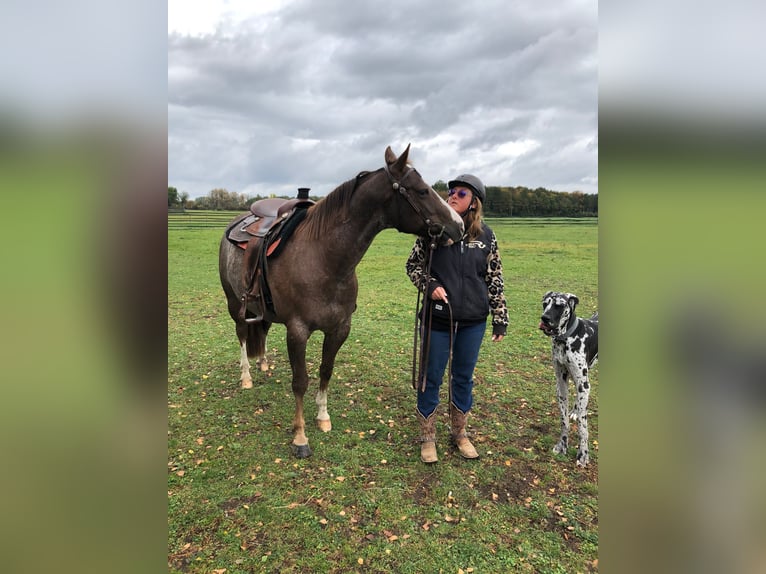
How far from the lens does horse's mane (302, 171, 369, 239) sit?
3.58 meters

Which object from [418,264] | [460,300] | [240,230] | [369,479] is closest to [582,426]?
[460,300]

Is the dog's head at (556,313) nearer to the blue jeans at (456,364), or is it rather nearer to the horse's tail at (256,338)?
the blue jeans at (456,364)

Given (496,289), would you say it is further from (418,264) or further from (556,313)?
(418,264)

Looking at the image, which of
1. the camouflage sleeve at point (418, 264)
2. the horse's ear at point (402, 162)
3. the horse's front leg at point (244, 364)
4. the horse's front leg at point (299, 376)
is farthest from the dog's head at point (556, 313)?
the horse's front leg at point (244, 364)

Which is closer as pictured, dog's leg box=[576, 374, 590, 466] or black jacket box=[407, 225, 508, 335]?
black jacket box=[407, 225, 508, 335]

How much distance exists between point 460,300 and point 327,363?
1.63 metres

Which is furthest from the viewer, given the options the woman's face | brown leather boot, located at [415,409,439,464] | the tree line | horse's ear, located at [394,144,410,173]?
the tree line

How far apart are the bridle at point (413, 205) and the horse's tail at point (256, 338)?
279cm

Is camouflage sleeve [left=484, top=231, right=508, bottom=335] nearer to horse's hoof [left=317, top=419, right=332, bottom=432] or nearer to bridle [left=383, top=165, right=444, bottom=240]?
bridle [left=383, top=165, right=444, bottom=240]

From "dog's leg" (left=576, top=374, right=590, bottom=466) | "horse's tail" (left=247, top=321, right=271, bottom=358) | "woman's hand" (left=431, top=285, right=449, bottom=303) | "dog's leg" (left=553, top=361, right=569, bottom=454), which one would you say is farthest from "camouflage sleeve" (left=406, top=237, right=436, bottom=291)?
"horse's tail" (left=247, top=321, right=271, bottom=358)

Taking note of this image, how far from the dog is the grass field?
0.42 meters
